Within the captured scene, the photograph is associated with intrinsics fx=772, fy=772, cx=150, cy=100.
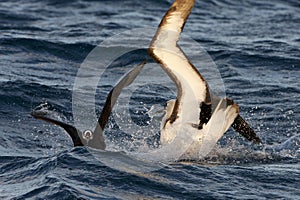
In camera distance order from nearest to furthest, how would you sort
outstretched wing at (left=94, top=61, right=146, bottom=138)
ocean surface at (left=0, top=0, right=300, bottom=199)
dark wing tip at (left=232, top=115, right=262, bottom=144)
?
ocean surface at (left=0, top=0, right=300, bottom=199) < outstretched wing at (left=94, top=61, right=146, bottom=138) < dark wing tip at (left=232, top=115, right=262, bottom=144)

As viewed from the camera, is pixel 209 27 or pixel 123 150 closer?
pixel 123 150

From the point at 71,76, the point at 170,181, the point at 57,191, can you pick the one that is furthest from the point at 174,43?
the point at 71,76

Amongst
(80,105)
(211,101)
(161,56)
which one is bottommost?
(80,105)

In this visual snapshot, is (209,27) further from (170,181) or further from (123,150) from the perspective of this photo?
(170,181)

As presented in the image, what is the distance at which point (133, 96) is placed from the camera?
512 inches

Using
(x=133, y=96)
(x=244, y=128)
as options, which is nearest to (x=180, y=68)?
(x=244, y=128)

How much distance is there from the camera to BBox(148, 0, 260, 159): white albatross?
860 centimetres

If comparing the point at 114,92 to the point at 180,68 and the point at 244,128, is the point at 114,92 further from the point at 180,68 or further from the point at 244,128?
the point at 244,128

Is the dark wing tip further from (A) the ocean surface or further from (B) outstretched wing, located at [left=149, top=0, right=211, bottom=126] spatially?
(B) outstretched wing, located at [left=149, top=0, right=211, bottom=126]

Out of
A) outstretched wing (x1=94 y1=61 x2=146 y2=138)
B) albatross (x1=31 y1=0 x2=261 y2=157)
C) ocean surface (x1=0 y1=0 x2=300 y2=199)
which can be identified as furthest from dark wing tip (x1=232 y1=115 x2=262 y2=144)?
outstretched wing (x1=94 y1=61 x2=146 y2=138)

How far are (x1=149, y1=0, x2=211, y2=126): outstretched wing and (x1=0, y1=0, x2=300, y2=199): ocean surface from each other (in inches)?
24.1

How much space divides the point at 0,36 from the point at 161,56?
9.02 metres

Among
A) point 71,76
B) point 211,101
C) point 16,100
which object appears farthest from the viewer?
point 71,76

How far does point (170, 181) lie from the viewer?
27.9ft
